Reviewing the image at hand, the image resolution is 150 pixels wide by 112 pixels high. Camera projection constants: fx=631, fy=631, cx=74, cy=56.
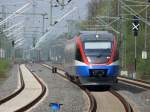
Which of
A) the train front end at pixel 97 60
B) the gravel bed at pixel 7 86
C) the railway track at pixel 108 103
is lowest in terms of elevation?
the gravel bed at pixel 7 86

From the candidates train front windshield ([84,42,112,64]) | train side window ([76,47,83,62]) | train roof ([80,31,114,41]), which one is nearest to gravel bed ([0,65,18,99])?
train side window ([76,47,83,62])

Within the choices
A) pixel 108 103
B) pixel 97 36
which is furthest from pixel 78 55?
pixel 108 103

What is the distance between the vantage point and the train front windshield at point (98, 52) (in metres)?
33.4

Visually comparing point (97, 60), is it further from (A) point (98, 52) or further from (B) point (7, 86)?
(B) point (7, 86)

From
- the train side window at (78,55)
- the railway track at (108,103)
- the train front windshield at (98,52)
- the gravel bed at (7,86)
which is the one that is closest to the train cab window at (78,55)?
the train side window at (78,55)

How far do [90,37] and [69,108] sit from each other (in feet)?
37.7

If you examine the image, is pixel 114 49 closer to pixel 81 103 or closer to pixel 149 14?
pixel 81 103

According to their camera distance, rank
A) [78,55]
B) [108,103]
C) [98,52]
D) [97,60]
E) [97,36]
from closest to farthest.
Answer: [108,103], [97,60], [98,52], [78,55], [97,36]

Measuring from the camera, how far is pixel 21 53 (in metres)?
194

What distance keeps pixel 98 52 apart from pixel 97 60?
1.46 feet

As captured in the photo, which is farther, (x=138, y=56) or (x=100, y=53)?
(x=138, y=56)

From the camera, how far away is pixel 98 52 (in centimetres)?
3350

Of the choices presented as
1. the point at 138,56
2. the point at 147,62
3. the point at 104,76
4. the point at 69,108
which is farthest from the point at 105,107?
the point at 138,56

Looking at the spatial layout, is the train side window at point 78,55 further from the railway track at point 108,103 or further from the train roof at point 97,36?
the railway track at point 108,103
